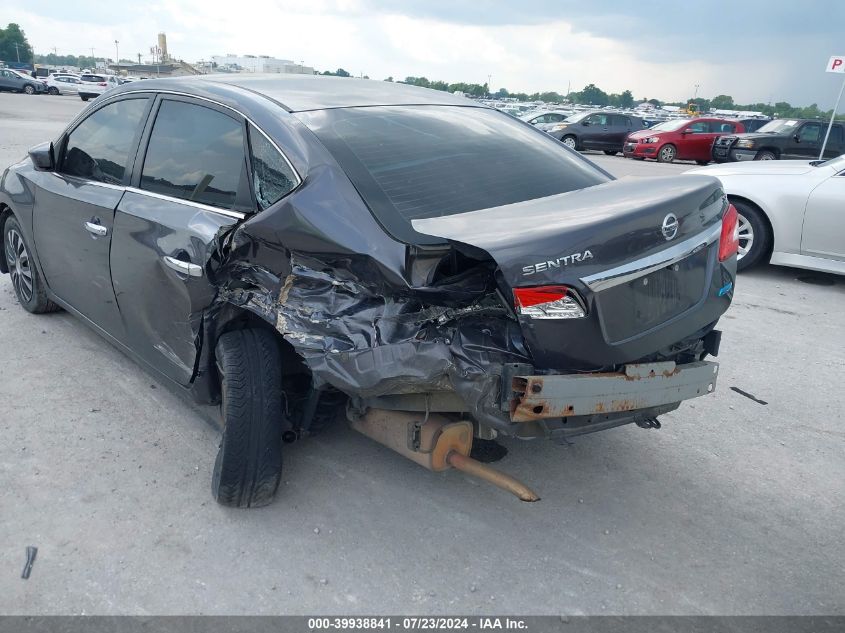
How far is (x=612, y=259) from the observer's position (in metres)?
2.41

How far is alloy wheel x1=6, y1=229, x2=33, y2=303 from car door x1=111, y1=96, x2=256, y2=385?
172 cm

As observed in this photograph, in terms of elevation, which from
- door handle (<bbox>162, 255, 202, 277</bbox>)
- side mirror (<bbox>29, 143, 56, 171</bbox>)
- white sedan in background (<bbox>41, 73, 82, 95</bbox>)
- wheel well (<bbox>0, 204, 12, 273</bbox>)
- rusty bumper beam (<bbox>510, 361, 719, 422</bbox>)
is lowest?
white sedan in background (<bbox>41, 73, 82, 95</bbox>)

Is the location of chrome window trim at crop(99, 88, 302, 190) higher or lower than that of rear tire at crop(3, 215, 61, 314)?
higher

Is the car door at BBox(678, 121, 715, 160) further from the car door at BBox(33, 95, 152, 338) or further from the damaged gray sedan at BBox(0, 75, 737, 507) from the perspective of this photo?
the car door at BBox(33, 95, 152, 338)

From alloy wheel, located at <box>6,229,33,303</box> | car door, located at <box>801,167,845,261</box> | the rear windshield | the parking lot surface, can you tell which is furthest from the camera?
car door, located at <box>801,167,845,261</box>

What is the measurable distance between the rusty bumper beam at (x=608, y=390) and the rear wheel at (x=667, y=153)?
19899 millimetres

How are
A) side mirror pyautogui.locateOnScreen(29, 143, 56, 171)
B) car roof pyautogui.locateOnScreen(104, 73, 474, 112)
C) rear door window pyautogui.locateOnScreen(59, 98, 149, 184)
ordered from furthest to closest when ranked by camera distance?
side mirror pyautogui.locateOnScreen(29, 143, 56, 171), rear door window pyautogui.locateOnScreen(59, 98, 149, 184), car roof pyautogui.locateOnScreen(104, 73, 474, 112)

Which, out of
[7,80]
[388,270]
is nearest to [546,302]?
[388,270]

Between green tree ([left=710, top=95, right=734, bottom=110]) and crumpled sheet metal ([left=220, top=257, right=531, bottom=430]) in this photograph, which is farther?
green tree ([left=710, top=95, right=734, bottom=110])

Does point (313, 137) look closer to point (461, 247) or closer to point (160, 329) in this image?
point (461, 247)

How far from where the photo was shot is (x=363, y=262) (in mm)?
2475

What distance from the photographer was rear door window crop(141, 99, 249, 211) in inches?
121

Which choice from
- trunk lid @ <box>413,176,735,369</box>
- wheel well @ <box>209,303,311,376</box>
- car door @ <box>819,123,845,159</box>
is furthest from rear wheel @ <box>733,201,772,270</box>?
Answer: car door @ <box>819,123,845,159</box>

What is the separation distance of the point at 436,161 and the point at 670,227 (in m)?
1.05
